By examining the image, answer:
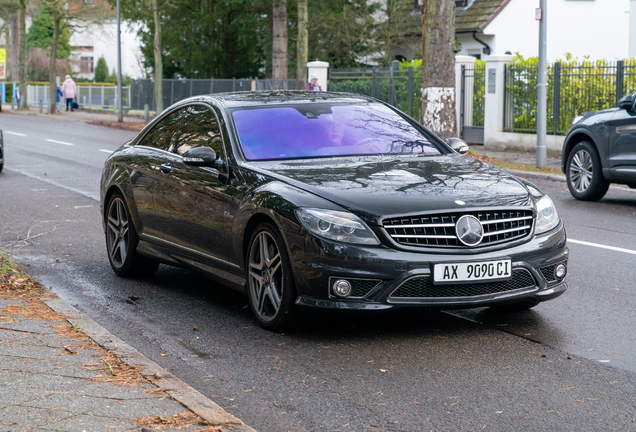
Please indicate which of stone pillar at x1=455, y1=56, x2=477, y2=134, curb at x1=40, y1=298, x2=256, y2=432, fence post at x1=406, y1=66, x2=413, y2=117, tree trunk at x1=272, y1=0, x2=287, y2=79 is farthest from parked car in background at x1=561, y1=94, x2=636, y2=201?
tree trunk at x1=272, y1=0, x2=287, y2=79

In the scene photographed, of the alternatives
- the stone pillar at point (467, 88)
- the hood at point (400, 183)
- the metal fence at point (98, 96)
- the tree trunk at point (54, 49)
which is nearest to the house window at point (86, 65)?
the metal fence at point (98, 96)

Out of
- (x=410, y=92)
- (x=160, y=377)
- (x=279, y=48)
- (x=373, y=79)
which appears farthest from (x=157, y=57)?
(x=160, y=377)

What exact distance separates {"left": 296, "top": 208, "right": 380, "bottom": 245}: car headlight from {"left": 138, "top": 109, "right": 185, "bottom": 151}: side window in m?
2.39

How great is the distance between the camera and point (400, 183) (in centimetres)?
603

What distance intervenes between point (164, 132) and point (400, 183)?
2717 millimetres

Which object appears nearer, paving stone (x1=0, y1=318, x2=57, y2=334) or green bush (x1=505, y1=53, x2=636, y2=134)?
paving stone (x1=0, y1=318, x2=57, y2=334)

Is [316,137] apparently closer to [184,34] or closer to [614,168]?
[614,168]

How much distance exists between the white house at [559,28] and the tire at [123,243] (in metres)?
33.4

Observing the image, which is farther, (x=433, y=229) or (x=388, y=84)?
(x=388, y=84)

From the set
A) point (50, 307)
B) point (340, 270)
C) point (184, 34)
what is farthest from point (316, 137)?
point (184, 34)

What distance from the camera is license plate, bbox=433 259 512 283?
560 centimetres

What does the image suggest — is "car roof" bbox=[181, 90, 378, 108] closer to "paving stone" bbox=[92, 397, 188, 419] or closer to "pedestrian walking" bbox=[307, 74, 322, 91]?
"paving stone" bbox=[92, 397, 188, 419]

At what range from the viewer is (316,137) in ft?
22.8

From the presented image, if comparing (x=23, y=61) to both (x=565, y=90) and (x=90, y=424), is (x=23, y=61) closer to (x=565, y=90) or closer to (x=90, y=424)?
(x=565, y=90)
